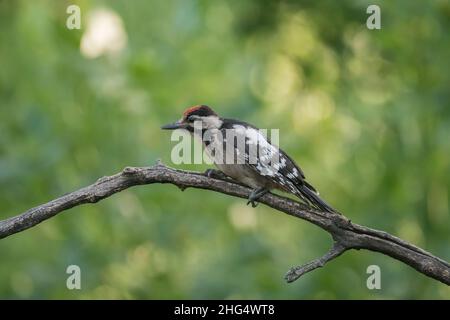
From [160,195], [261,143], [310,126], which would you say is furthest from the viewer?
[310,126]

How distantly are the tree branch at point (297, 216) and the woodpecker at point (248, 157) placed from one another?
1.19ft

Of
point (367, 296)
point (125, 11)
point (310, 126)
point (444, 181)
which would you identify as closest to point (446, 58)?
point (444, 181)

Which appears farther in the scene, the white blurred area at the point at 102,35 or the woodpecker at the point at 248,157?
the white blurred area at the point at 102,35

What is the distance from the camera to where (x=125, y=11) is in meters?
11.1

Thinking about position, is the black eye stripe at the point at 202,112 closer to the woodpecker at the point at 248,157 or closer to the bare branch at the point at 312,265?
the woodpecker at the point at 248,157

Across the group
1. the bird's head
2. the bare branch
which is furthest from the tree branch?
the bird's head

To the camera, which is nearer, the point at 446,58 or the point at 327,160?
the point at 446,58

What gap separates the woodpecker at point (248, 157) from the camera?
563 cm

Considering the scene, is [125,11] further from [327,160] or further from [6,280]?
[6,280]

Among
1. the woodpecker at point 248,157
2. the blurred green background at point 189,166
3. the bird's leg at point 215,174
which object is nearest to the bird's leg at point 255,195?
the woodpecker at point 248,157

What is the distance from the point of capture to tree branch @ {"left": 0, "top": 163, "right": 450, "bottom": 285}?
472 cm

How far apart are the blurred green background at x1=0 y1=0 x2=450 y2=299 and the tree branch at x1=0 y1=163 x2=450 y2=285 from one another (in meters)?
3.62

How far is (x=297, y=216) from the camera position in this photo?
16.0ft

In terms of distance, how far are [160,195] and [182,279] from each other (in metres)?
1.10
